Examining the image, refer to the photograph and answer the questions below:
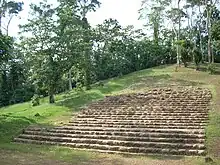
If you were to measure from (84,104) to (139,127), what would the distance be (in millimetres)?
7172

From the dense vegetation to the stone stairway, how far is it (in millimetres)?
5076

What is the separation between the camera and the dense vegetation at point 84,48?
24500 millimetres

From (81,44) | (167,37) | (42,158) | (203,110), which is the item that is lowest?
(42,158)

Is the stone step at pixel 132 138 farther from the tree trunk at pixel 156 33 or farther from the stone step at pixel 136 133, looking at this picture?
the tree trunk at pixel 156 33

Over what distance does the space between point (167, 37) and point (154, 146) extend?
30140 mm

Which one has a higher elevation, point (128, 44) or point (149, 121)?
point (128, 44)

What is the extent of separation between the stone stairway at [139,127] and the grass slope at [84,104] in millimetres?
492

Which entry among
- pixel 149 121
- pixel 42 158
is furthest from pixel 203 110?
pixel 42 158

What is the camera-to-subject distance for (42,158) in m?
12.6

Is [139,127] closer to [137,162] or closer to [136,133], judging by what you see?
[136,133]

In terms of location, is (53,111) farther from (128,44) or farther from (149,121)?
(128,44)

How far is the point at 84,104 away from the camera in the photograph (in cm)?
2220

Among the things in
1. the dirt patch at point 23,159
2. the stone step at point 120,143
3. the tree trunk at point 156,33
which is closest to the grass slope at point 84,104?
the dirt patch at point 23,159

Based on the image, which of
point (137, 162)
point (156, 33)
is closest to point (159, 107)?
point (137, 162)
